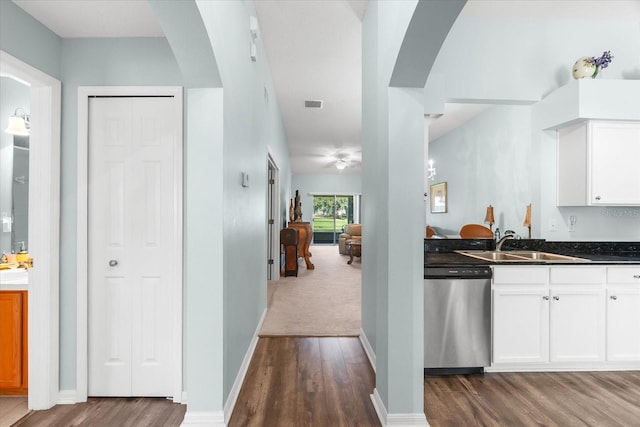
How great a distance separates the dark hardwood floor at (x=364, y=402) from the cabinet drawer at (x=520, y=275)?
0.71 m

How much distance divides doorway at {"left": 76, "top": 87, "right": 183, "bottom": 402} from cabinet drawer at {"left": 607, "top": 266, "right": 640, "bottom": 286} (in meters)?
3.23

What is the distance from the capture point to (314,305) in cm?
412

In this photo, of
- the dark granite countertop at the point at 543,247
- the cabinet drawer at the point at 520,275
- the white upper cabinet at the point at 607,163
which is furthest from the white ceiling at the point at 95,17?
the white upper cabinet at the point at 607,163

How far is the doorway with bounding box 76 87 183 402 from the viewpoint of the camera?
7.13 feet

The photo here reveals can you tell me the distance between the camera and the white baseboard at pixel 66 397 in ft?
7.02

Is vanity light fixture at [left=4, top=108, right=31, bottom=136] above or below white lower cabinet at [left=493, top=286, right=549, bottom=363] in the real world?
above

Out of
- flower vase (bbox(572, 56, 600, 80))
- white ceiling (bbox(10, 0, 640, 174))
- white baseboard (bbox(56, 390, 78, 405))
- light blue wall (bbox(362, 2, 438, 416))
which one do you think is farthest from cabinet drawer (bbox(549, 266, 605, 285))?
white baseboard (bbox(56, 390, 78, 405))

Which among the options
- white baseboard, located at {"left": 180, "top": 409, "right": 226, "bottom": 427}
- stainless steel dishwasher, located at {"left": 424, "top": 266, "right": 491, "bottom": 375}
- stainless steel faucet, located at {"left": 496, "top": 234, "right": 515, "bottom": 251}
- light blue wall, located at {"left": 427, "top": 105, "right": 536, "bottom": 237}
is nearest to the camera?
white baseboard, located at {"left": 180, "top": 409, "right": 226, "bottom": 427}

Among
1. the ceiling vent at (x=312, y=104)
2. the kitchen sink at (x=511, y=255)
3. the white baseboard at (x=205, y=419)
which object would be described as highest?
the ceiling vent at (x=312, y=104)

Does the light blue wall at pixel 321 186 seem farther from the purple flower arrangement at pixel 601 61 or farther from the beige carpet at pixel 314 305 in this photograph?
the purple flower arrangement at pixel 601 61

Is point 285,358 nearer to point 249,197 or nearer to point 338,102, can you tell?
point 249,197

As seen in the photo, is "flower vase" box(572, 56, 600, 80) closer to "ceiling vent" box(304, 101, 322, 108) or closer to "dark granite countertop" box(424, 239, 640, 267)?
"dark granite countertop" box(424, 239, 640, 267)

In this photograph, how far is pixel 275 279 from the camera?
561 cm

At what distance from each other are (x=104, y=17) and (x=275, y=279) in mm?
4374
